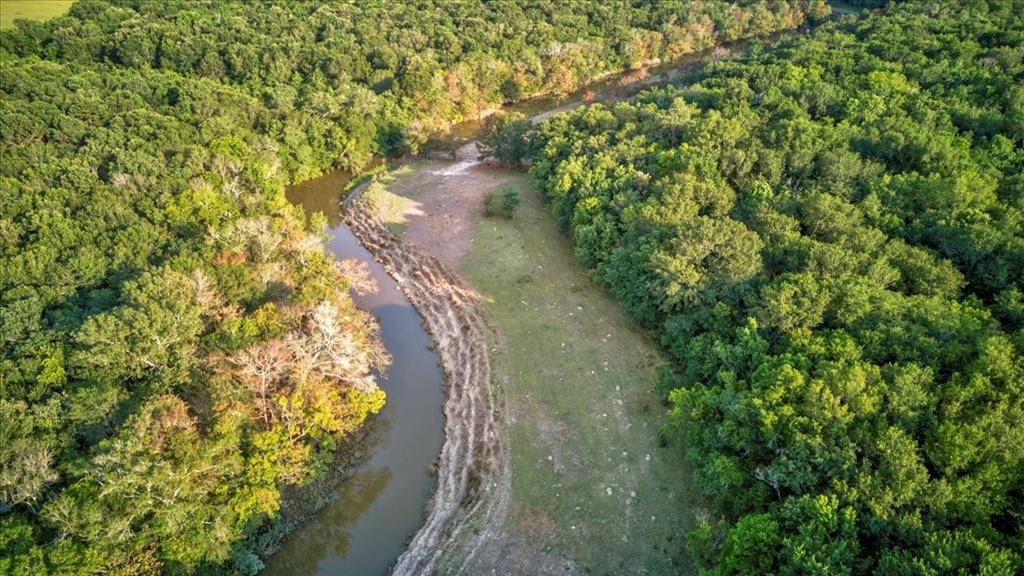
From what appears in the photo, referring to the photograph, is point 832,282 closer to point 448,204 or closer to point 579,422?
point 579,422

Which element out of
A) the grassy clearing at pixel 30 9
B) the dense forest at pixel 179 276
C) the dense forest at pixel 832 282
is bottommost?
the dense forest at pixel 832 282

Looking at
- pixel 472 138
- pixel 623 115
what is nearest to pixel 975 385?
pixel 623 115

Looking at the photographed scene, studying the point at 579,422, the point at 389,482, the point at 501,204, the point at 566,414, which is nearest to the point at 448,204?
the point at 501,204

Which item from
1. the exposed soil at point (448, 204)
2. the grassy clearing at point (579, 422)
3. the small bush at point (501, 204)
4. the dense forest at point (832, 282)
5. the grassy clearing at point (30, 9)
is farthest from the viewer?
the grassy clearing at point (30, 9)

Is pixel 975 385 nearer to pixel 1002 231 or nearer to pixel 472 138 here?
pixel 1002 231

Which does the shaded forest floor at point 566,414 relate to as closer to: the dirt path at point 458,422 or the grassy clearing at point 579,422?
the grassy clearing at point 579,422


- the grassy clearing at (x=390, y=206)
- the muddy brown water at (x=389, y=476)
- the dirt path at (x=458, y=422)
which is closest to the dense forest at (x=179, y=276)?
the muddy brown water at (x=389, y=476)
